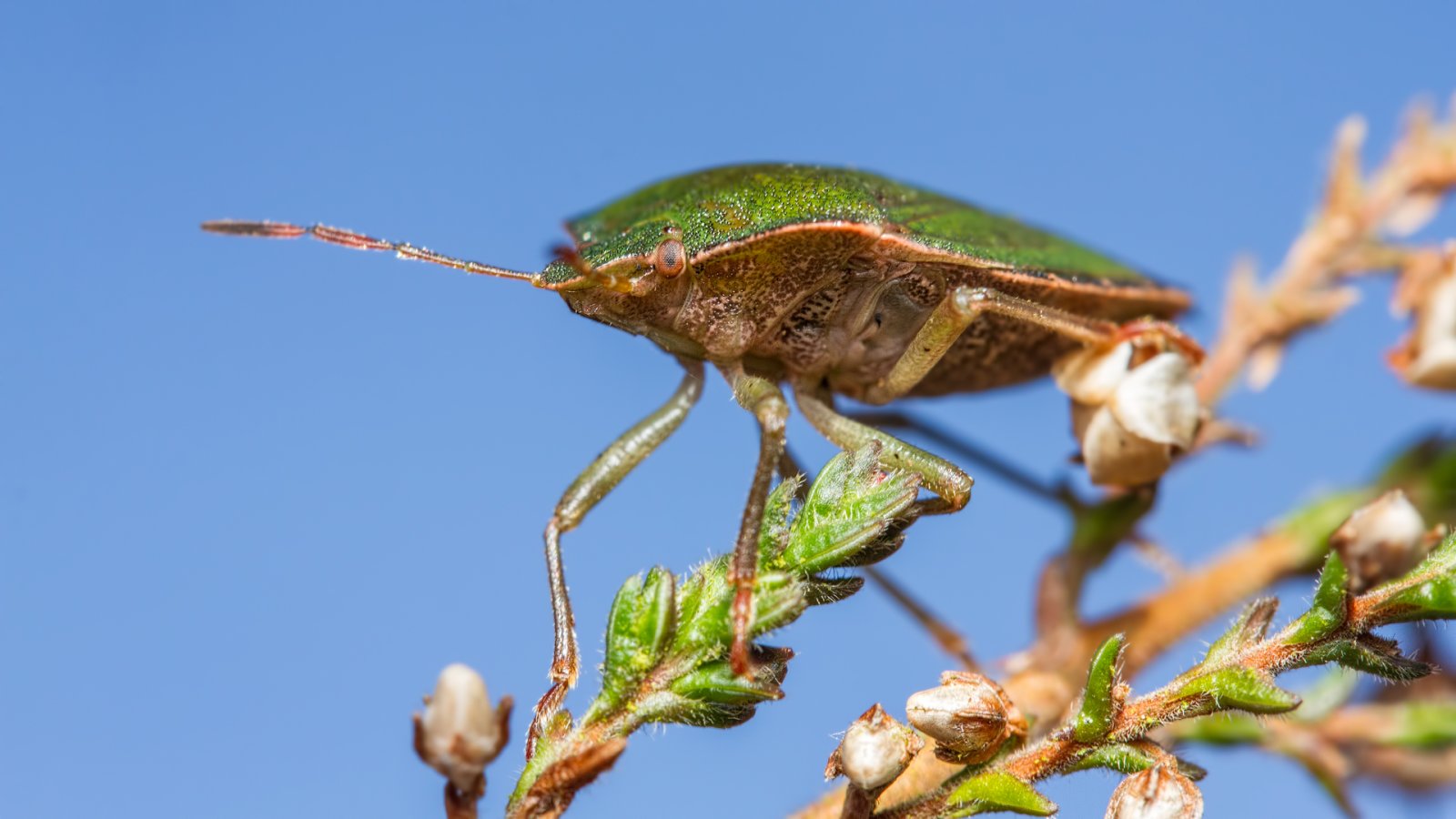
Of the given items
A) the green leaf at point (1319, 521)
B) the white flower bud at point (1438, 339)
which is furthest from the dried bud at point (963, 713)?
the white flower bud at point (1438, 339)

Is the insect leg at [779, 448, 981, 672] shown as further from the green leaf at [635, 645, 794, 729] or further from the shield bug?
the green leaf at [635, 645, 794, 729]

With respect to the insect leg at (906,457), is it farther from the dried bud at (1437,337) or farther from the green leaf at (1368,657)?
the dried bud at (1437,337)

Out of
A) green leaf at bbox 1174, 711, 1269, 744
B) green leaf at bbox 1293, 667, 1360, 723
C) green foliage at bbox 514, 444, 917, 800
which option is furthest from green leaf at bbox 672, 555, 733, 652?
green leaf at bbox 1293, 667, 1360, 723

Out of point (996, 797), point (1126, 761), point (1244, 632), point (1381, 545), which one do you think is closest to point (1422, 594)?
point (1381, 545)

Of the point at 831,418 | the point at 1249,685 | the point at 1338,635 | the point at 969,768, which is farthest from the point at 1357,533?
the point at 831,418

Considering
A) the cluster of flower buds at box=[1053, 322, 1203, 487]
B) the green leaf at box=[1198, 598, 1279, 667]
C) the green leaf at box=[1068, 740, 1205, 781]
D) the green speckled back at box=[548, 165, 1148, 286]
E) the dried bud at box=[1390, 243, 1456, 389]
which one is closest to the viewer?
the green leaf at box=[1068, 740, 1205, 781]

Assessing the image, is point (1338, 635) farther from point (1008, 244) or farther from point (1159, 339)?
point (1008, 244)
